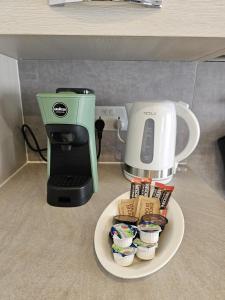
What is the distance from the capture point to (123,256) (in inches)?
12.5

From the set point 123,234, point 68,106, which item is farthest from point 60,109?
point 123,234

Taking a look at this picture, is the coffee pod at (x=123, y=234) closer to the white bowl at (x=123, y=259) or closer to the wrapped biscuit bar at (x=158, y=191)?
the white bowl at (x=123, y=259)

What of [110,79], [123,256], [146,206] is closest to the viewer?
[123,256]

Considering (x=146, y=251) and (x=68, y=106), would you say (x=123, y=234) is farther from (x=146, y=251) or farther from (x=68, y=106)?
(x=68, y=106)

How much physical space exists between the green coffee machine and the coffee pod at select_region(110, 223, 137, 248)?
165 millimetres

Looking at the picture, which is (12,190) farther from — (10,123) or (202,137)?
(202,137)

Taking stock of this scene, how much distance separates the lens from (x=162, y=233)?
1.32 feet

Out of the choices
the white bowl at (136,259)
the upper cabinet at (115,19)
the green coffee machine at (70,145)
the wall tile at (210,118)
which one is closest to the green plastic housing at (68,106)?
the green coffee machine at (70,145)

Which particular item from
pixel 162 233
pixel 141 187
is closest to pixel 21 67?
pixel 141 187

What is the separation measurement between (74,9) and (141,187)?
0.42 metres

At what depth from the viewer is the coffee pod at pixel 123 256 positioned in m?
0.32

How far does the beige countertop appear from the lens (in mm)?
278

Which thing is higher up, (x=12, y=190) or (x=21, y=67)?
(x=21, y=67)

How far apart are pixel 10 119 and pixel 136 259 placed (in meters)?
0.60
